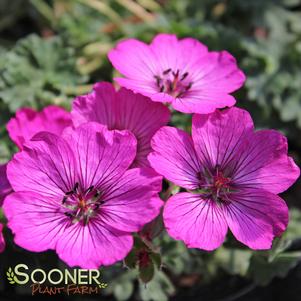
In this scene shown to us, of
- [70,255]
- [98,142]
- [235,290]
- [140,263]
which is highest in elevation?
[98,142]

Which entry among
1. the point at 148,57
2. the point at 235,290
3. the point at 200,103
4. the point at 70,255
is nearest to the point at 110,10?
the point at 148,57

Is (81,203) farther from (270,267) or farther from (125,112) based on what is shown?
(270,267)

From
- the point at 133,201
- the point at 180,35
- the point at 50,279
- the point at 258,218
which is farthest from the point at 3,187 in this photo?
the point at 180,35

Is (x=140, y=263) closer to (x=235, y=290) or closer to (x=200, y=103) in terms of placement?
(x=200, y=103)

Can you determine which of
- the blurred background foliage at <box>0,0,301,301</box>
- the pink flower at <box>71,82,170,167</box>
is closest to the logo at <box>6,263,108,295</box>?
the blurred background foliage at <box>0,0,301,301</box>

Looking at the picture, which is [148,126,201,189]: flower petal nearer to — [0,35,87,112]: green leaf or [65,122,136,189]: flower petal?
[65,122,136,189]: flower petal
